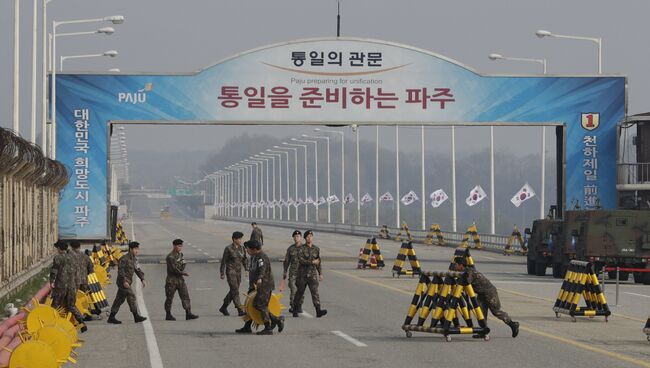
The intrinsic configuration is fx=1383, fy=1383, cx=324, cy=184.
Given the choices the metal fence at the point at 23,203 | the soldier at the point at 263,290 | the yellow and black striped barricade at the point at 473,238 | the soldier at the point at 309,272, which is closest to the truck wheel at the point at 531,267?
the metal fence at the point at 23,203

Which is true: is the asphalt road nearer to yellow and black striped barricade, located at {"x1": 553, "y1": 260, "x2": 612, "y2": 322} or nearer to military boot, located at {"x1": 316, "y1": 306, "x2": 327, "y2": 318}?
military boot, located at {"x1": 316, "y1": 306, "x2": 327, "y2": 318}

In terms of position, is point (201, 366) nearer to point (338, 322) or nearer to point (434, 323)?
point (434, 323)

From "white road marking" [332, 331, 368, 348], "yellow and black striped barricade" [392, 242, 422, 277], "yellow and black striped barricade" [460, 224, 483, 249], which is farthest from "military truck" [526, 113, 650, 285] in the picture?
"yellow and black striped barricade" [460, 224, 483, 249]

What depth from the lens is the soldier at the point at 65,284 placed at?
22156mm

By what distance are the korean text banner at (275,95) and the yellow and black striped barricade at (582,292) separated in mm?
25186

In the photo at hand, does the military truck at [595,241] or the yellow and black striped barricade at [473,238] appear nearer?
the military truck at [595,241]

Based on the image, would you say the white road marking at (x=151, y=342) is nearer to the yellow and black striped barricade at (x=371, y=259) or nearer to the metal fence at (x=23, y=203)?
the metal fence at (x=23, y=203)

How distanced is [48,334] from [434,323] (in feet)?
22.3

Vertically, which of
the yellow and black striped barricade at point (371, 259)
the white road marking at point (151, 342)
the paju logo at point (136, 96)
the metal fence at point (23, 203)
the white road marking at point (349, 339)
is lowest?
the white road marking at point (151, 342)

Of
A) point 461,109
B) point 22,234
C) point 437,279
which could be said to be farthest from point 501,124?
point 437,279

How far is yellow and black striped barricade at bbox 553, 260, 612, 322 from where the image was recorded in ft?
78.9

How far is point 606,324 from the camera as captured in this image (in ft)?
77.7

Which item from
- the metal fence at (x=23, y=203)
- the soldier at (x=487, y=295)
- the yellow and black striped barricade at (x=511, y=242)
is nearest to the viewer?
the soldier at (x=487, y=295)

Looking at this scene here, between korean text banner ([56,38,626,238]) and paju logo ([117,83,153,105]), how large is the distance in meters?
0.04
